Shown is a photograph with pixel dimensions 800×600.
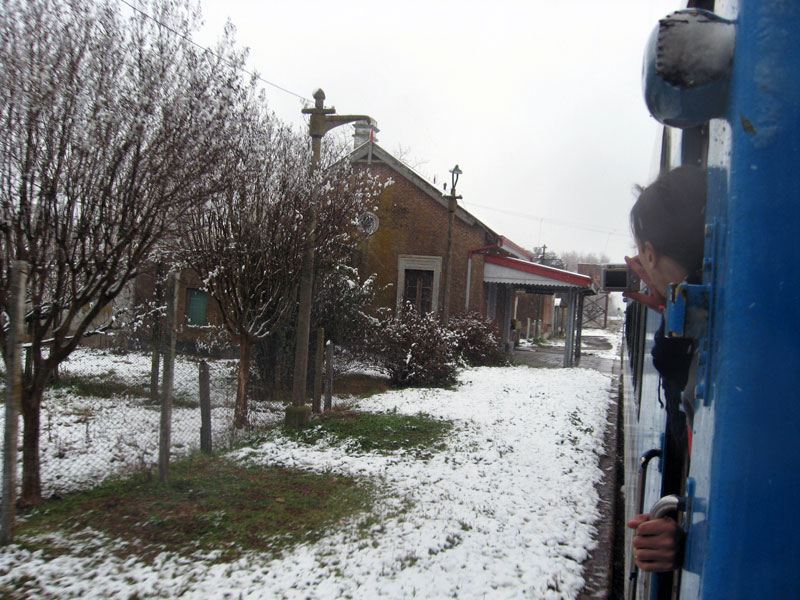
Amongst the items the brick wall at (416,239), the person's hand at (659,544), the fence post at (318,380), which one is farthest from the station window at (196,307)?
the person's hand at (659,544)

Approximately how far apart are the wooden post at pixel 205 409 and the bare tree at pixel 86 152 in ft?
5.97

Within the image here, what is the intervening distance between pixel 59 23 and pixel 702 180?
457 centimetres

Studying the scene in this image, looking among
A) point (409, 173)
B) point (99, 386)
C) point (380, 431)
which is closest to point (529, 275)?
point (409, 173)

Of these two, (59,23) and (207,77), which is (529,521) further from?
(59,23)

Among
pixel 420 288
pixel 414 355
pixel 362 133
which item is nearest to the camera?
pixel 414 355

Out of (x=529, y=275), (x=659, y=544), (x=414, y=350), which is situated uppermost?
(x=529, y=275)

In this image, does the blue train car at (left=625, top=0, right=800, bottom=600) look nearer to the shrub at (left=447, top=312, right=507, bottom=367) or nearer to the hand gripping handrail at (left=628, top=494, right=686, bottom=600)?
the hand gripping handrail at (left=628, top=494, right=686, bottom=600)

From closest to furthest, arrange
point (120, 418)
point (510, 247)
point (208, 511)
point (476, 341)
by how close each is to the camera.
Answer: point (208, 511), point (120, 418), point (476, 341), point (510, 247)

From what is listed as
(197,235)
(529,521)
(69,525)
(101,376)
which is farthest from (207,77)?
(101,376)

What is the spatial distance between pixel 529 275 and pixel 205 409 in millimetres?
15173

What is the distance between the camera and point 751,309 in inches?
39.0

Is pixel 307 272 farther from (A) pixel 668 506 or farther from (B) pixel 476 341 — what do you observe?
(B) pixel 476 341

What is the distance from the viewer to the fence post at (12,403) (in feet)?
13.7

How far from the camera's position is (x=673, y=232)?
142 centimetres
